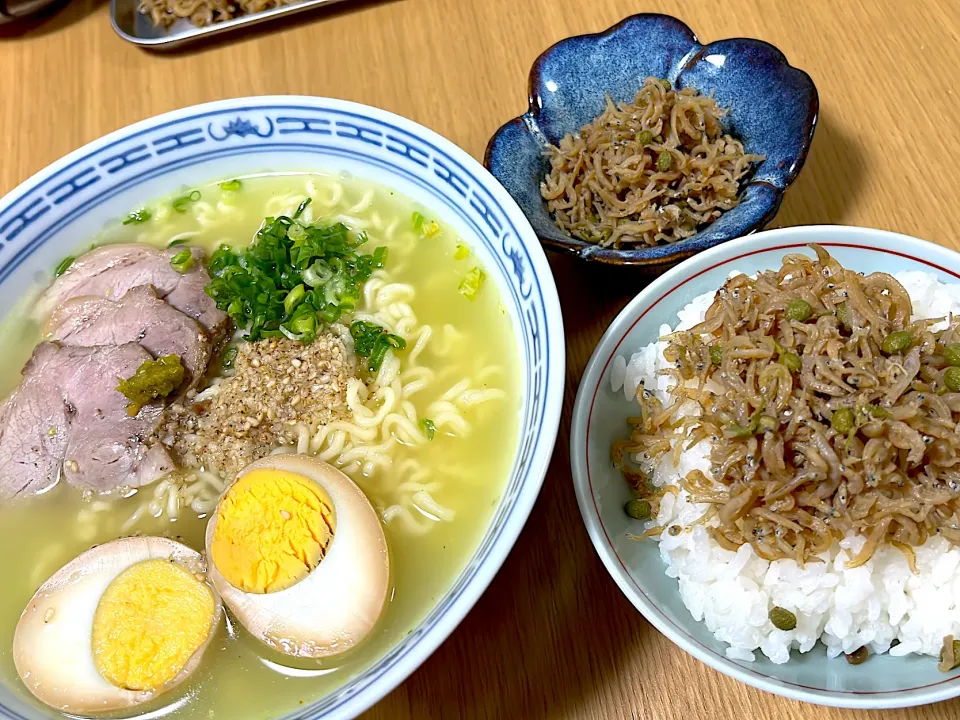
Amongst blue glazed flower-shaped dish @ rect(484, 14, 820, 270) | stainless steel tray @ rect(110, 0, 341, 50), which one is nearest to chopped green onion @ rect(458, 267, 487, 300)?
blue glazed flower-shaped dish @ rect(484, 14, 820, 270)

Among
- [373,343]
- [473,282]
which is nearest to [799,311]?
[473,282]

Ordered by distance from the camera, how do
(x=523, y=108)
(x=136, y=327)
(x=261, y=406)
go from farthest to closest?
(x=523, y=108)
(x=136, y=327)
(x=261, y=406)

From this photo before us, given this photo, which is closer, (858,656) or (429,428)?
(858,656)

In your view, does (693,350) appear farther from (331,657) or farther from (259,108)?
(259,108)

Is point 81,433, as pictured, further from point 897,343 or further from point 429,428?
point 897,343

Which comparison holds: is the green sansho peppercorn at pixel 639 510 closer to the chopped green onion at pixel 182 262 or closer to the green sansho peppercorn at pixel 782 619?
the green sansho peppercorn at pixel 782 619

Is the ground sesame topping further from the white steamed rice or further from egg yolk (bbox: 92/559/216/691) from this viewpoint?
the white steamed rice

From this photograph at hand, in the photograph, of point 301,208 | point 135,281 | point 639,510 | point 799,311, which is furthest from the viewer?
point 301,208

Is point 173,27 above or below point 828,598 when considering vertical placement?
above
